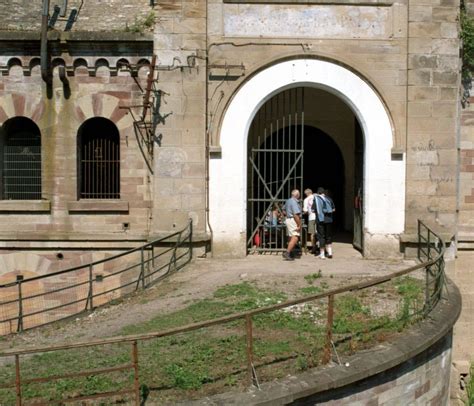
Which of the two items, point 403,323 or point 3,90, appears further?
point 3,90

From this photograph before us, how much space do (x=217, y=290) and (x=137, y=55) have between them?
5.53 m

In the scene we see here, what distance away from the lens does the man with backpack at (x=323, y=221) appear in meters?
13.2

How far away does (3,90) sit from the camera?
1350cm

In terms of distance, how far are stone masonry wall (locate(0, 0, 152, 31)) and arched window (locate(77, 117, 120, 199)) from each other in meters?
2.11

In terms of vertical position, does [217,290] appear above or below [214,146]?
below

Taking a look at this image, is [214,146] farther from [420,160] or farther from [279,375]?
[279,375]

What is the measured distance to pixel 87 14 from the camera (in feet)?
46.2

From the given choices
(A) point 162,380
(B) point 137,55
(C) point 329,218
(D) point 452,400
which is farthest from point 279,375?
(B) point 137,55

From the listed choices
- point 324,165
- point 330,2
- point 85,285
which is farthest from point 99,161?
point 324,165

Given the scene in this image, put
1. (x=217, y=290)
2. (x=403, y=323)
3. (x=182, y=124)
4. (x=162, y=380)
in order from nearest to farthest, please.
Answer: (x=162, y=380) < (x=403, y=323) < (x=217, y=290) < (x=182, y=124)

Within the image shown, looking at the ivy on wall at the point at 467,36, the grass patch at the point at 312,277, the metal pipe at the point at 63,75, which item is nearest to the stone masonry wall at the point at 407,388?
the grass patch at the point at 312,277

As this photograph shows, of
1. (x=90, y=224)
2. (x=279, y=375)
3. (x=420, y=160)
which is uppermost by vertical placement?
(x=420, y=160)

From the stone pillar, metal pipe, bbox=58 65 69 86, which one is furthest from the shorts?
metal pipe, bbox=58 65 69 86

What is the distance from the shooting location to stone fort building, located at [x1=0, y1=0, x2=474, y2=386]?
13.1 meters
